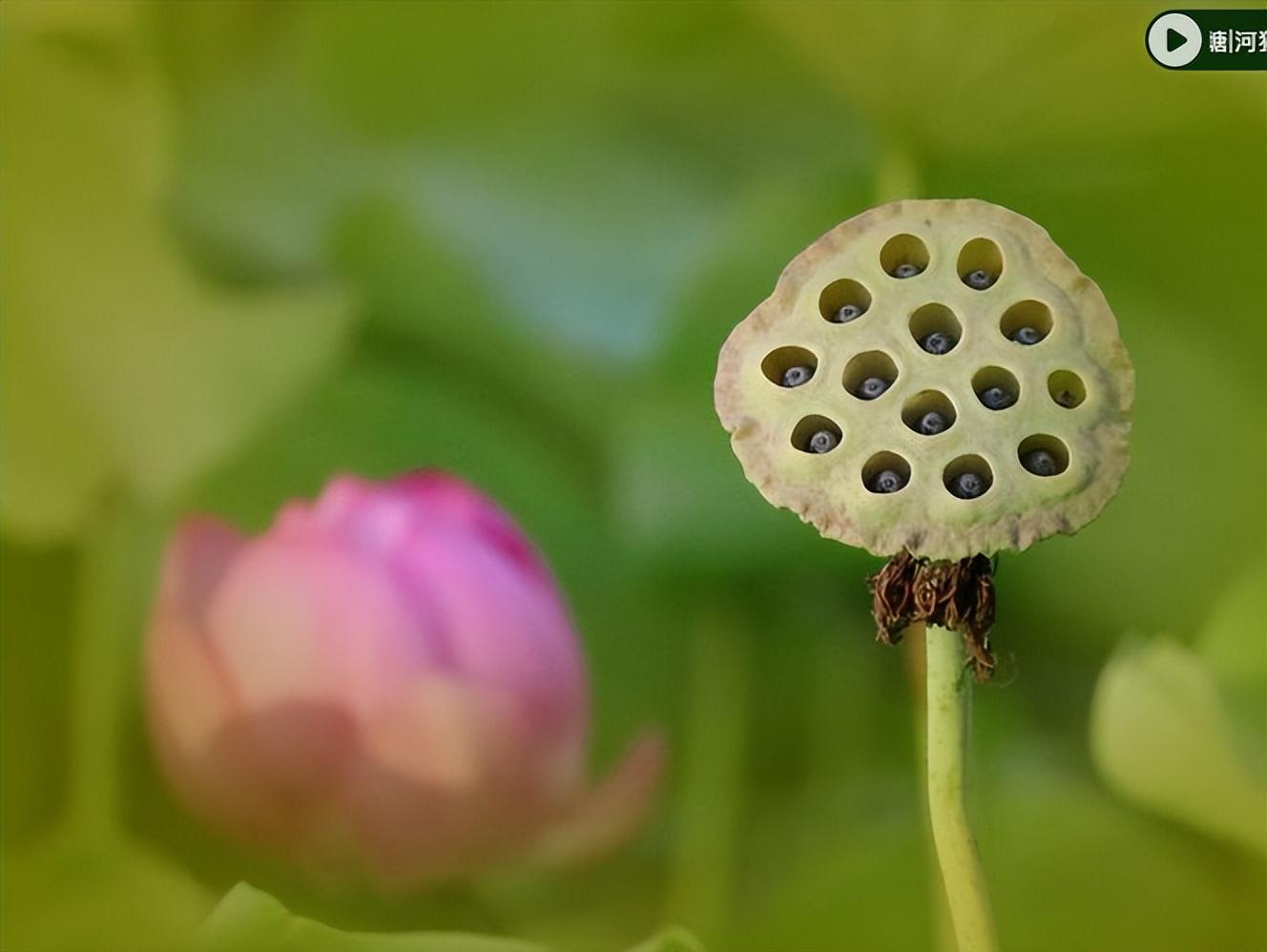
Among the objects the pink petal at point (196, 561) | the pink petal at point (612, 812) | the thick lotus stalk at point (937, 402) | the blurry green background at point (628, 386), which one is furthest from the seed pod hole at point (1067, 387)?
the pink petal at point (196, 561)

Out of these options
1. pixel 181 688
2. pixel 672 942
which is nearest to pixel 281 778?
pixel 181 688

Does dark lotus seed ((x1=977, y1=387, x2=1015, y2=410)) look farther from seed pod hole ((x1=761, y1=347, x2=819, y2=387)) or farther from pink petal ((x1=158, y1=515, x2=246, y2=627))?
pink petal ((x1=158, y1=515, x2=246, y2=627))

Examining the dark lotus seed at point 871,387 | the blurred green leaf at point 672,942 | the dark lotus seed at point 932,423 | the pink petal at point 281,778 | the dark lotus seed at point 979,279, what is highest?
the dark lotus seed at point 979,279

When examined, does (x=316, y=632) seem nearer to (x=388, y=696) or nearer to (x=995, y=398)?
(x=388, y=696)

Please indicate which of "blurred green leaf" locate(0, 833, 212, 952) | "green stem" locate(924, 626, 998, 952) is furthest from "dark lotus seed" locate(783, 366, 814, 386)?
"blurred green leaf" locate(0, 833, 212, 952)

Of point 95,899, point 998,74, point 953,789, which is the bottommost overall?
point 95,899

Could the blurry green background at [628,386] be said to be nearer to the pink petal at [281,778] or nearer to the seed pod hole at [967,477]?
the pink petal at [281,778]

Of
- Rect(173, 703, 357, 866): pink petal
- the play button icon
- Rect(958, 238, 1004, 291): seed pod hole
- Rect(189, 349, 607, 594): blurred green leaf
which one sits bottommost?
Rect(173, 703, 357, 866): pink petal
